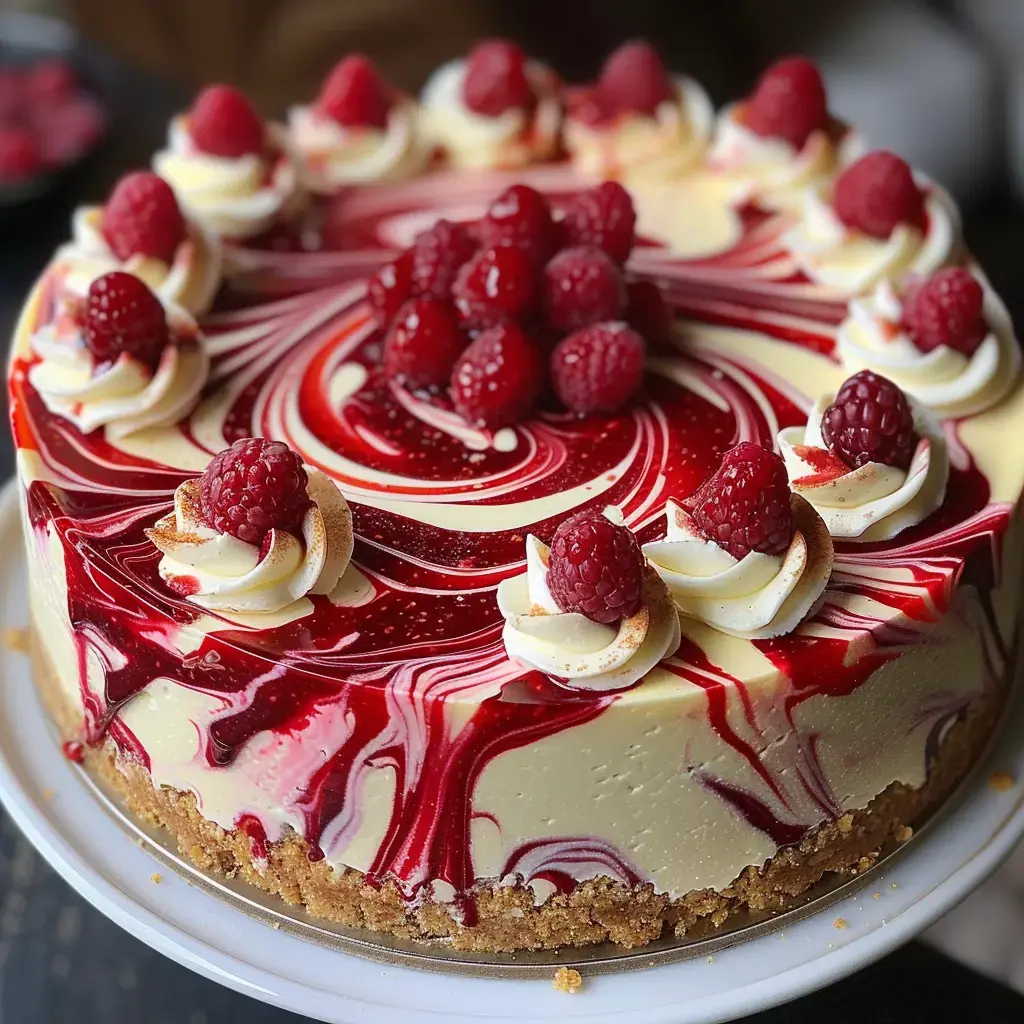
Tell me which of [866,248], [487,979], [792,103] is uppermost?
[792,103]

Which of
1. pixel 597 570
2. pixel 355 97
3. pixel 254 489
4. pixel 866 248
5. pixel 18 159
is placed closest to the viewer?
pixel 597 570

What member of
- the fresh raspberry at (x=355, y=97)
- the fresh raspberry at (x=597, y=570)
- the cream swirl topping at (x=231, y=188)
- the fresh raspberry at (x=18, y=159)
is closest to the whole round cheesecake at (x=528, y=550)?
the fresh raspberry at (x=597, y=570)

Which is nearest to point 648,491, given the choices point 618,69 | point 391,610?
point 391,610

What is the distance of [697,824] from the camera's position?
1.63 metres

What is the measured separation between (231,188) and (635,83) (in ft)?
2.64

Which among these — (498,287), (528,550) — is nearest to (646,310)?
(498,287)

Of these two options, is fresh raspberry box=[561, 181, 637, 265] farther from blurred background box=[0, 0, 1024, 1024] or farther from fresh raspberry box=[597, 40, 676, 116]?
Result: blurred background box=[0, 0, 1024, 1024]

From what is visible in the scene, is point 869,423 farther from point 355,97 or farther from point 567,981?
point 355,97

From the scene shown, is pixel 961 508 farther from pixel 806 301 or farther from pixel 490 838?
pixel 490 838

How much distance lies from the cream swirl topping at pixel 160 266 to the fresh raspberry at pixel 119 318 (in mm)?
186

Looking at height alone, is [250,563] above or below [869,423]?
below

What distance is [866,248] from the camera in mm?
2273

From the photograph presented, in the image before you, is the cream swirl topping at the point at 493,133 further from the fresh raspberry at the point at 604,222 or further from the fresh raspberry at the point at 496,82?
the fresh raspberry at the point at 604,222

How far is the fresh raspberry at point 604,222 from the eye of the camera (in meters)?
2.07
